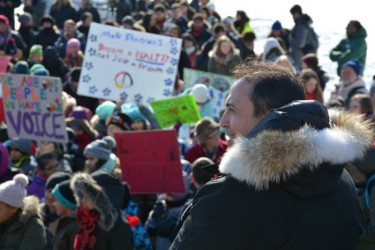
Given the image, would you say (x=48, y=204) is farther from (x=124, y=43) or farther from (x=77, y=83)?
(x=77, y=83)

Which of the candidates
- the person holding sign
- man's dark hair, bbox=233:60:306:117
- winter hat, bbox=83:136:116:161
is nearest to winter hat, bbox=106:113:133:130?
the person holding sign

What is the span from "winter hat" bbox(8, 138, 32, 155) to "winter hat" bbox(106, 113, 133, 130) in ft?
3.03

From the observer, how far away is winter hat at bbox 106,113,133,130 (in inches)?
331

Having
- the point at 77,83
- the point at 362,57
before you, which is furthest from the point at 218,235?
the point at 362,57

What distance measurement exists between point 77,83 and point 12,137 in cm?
353

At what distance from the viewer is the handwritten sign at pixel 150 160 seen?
21.6ft

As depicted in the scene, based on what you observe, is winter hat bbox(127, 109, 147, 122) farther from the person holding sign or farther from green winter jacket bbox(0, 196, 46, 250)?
green winter jacket bbox(0, 196, 46, 250)

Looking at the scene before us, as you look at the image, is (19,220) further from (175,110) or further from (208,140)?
(175,110)

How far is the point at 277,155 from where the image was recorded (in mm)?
2262

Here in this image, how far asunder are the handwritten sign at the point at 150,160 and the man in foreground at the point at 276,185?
4.08 m

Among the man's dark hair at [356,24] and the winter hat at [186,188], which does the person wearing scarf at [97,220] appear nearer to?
the winter hat at [186,188]

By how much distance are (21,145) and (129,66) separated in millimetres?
3332

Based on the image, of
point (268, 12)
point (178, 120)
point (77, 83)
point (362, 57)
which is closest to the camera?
point (178, 120)

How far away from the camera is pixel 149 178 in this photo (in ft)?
22.1
